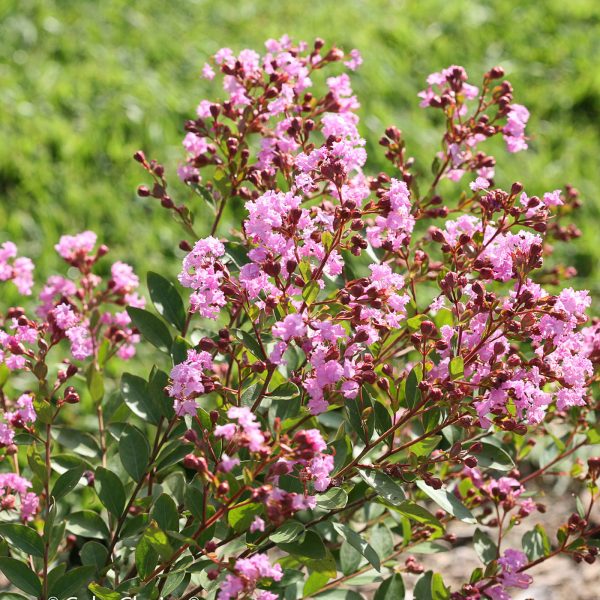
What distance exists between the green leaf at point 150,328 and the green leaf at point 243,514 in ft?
1.67

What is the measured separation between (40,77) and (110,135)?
655 millimetres

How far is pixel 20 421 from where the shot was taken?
1603 mm

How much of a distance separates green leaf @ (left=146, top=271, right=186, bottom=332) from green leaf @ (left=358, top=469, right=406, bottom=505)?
1.88ft

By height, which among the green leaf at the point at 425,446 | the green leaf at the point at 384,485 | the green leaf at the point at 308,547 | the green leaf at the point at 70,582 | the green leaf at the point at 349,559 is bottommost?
the green leaf at the point at 349,559

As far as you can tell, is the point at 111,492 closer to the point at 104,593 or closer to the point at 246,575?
the point at 104,593

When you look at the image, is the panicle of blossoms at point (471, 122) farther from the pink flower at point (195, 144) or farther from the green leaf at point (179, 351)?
the green leaf at point (179, 351)

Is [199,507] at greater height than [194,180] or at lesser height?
lesser

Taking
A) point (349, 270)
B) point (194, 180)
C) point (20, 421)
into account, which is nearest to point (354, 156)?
point (349, 270)

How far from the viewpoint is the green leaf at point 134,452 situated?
178 cm

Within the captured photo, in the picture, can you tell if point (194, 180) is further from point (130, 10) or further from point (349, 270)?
point (130, 10)

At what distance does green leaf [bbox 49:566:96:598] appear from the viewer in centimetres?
159

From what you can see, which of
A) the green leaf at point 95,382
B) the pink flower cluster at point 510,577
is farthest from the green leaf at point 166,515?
the pink flower cluster at point 510,577

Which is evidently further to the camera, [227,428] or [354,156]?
[354,156]

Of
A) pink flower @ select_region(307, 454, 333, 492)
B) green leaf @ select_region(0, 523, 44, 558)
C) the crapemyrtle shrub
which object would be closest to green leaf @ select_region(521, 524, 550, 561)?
the crapemyrtle shrub
